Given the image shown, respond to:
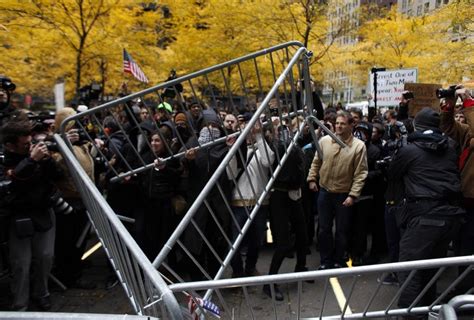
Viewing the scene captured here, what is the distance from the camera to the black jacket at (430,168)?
3.74 metres

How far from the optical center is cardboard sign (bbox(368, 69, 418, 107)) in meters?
8.70

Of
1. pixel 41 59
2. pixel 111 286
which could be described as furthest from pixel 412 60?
pixel 111 286

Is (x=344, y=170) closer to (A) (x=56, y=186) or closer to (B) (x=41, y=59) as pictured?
(A) (x=56, y=186)

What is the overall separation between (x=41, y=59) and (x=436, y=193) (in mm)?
14349

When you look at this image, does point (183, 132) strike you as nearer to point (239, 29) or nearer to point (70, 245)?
point (70, 245)

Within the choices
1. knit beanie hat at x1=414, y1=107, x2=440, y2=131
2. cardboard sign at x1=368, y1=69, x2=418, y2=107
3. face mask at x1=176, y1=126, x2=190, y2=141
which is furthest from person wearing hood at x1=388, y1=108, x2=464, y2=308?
cardboard sign at x1=368, y1=69, x2=418, y2=107

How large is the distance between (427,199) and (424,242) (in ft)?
1.26

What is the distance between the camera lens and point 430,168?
12.5ft

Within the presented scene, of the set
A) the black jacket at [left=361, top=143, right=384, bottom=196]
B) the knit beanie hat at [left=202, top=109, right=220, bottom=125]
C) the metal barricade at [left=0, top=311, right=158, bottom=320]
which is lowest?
the black jacket at [left=361, top=143, right=384, bottom=196]

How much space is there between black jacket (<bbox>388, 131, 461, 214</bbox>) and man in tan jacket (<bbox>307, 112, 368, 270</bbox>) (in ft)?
3.28

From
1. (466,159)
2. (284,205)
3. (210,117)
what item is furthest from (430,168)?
(210,117)

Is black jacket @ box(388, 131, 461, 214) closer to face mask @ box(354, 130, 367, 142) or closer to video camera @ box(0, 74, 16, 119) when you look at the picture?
face mask @ box(354, 130, 367, 142)

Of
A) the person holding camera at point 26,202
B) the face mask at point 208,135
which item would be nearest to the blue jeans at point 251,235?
the face mask at point 208,135

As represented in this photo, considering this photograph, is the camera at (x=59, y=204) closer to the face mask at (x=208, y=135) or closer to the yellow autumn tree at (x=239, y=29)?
the face mask at (x=208, y=135)
